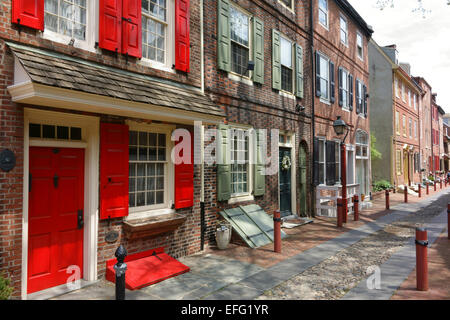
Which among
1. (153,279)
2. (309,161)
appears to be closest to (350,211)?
(309,161)

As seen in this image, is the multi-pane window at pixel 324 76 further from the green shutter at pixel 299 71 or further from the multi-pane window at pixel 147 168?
the multi-pane window at pixel 147 168

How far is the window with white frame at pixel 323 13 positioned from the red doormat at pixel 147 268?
12.2 metres

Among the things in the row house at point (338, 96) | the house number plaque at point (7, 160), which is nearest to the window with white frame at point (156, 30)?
the house number plaque at point (7, 160)

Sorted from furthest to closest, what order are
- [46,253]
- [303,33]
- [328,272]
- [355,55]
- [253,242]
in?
1. [355,55]
2. [303,33]
3. [253,242]
4. [328,272]
5. [46,253]

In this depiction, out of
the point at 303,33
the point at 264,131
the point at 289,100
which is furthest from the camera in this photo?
the point at 303,33

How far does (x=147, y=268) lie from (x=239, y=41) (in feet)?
22.1

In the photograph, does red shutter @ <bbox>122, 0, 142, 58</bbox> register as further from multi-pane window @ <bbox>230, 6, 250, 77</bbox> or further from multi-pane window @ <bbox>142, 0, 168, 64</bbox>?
multi-pane window @ <bbox>230, 6, 250, 77</bbox>

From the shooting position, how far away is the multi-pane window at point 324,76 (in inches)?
523

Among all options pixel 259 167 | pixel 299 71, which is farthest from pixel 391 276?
pixel 299 71

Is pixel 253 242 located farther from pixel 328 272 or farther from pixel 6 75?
pixel 6 75

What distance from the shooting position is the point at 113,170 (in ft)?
18.3

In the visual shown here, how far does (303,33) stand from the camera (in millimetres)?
12164
